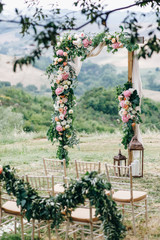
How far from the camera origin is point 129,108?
276 inches

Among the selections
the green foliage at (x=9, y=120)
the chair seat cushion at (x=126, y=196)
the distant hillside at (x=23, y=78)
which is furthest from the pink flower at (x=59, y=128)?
the distant hillside at (x=23, y=78)

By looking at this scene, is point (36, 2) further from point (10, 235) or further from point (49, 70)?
point (49, 70)

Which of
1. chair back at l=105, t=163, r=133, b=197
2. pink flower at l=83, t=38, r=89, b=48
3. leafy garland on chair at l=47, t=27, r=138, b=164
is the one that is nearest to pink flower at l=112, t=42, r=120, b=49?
leafy garland on chair at l=47, t=27, r=138, b=164

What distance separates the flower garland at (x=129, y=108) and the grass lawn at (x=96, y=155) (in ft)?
3.13

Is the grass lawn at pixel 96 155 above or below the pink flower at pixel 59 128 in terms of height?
below

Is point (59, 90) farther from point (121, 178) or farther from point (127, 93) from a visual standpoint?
point (121, 178)

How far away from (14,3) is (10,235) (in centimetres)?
258

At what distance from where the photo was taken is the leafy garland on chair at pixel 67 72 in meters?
6.84

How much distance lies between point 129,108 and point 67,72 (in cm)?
137

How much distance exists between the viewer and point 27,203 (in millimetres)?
3752

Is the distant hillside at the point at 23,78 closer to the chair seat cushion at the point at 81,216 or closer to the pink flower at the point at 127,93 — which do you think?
the pink flower at the point at 127,93

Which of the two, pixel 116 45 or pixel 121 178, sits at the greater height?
pixel 116 45

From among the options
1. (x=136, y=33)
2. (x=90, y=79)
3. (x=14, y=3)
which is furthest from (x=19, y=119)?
(x=136, y=33)

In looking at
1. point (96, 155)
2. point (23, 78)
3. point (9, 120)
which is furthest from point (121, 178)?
point (23, 78)
